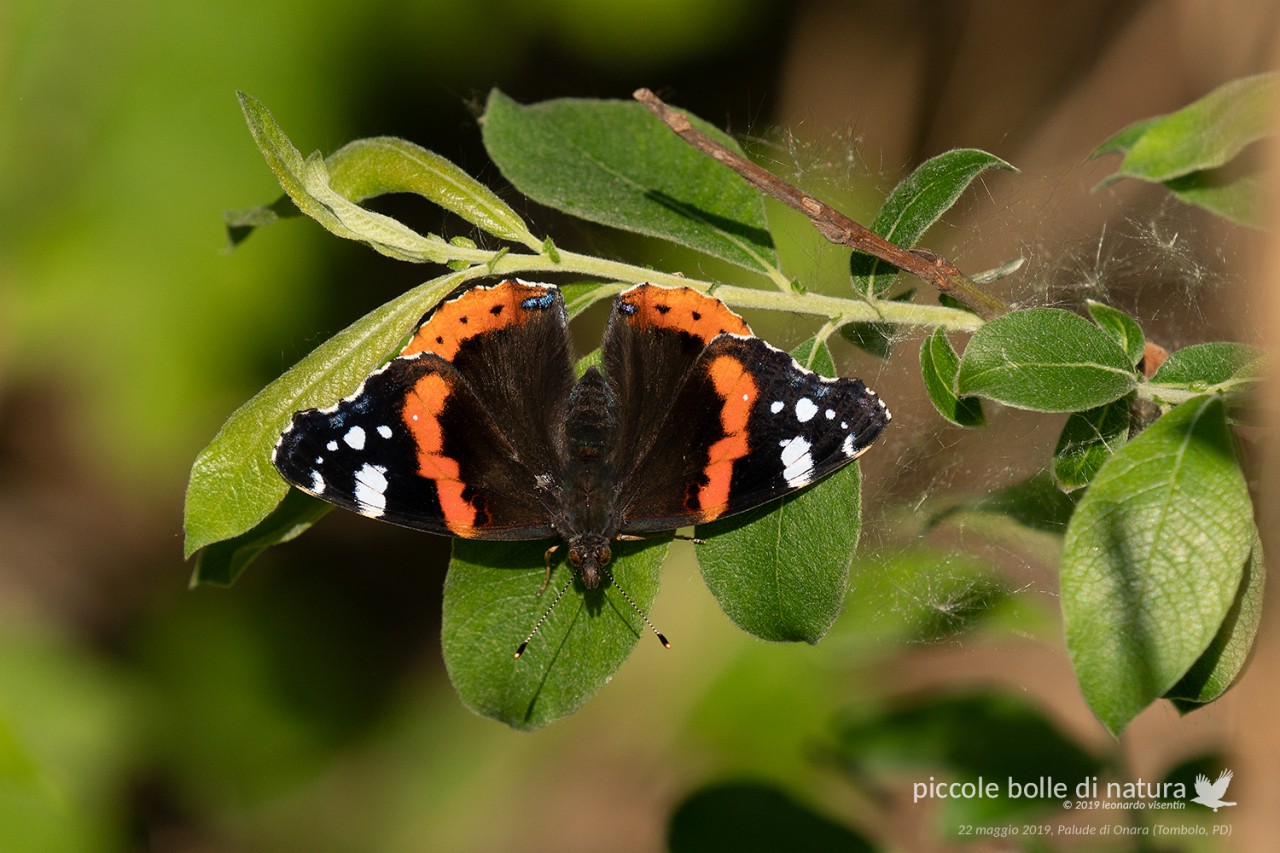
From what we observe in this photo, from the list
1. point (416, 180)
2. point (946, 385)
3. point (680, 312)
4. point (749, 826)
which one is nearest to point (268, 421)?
point (416, 180)

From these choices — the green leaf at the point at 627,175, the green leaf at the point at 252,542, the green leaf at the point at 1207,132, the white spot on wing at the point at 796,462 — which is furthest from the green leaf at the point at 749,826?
the green leaf at the point at 1207,132

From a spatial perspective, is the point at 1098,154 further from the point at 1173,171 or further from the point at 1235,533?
the point at 1235,533

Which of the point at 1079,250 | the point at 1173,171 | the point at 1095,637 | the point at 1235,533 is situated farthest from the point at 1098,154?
the point at 1079,250

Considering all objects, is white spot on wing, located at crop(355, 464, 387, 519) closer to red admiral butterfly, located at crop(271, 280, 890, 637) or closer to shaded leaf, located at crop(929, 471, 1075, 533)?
red admiral butterfly, located at crop(271, 280, 890, 637)

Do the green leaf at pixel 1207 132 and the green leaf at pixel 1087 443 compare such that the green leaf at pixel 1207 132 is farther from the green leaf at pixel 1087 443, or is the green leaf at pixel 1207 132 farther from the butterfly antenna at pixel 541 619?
the butterfly antenna at pixel 541 619

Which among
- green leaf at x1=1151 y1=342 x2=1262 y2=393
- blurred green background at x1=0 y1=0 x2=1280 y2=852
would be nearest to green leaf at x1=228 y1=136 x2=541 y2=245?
green leaf at x1=1151 y1=342 x2=1262 y2=393

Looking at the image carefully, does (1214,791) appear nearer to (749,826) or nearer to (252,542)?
→ (749,826)
